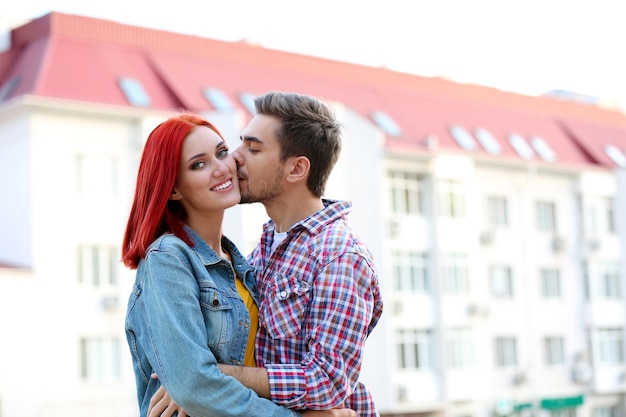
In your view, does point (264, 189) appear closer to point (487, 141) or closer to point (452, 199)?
point (452, 199)

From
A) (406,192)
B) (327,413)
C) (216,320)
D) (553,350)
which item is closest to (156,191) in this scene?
(216,320)

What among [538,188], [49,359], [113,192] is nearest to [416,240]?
[538,188]

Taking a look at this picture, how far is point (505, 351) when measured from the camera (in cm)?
4378

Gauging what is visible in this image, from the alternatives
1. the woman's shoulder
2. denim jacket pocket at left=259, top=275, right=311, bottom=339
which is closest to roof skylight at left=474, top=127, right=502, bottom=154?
denim jacket pocket at left=259, top=275, right=311, bottom=339

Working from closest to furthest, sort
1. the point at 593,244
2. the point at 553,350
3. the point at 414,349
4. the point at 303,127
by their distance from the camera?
the point at 303,127
the point at 414,349
the point at 553,350
the point at 593,244

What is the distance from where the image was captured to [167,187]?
424cm

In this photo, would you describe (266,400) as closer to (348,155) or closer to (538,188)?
(348,155)

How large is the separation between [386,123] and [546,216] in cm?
816

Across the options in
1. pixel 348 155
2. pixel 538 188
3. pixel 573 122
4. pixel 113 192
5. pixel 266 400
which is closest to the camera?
pixel 266 400

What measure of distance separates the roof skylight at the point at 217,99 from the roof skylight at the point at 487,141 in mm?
11445

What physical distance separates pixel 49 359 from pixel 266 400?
27.9 m

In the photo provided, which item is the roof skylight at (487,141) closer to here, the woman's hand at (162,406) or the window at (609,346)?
the window at (609,346)

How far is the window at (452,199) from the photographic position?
135 feet

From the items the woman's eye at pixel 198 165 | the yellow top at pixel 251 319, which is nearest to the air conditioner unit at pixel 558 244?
the yellow top at pixel 251 319
